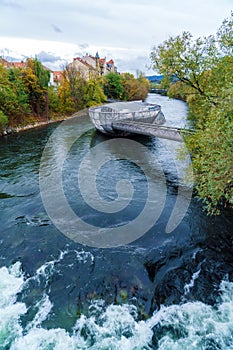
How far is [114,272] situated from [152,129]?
16.3 metres

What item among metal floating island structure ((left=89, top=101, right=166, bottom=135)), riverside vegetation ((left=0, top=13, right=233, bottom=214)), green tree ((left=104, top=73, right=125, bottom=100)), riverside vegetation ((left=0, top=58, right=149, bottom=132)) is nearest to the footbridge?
metal floating island structure ((left=89, top=101, right=166, bottom=135))

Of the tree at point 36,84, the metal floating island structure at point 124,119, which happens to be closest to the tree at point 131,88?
the tree at point 36,84

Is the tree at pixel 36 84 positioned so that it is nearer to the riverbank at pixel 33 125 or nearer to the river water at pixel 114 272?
the riverbank at pixel 33 125

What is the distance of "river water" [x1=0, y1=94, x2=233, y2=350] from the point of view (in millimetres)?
6359

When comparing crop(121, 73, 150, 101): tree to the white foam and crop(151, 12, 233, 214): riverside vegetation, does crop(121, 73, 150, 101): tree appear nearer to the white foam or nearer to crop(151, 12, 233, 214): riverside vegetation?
crop(151, 12, 233, 214): riverside vegetation

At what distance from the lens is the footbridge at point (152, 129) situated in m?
19.0

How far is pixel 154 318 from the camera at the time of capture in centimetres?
671

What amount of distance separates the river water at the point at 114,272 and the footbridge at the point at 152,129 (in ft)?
18.9

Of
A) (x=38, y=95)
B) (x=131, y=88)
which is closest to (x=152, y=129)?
(x=38, y=95)

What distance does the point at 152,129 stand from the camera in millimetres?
21859

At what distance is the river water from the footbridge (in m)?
5.75

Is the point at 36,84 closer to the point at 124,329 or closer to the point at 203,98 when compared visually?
the point at 203,98

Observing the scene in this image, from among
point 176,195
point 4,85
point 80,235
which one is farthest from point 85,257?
point 4,85

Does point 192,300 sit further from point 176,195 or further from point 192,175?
point 176,195
